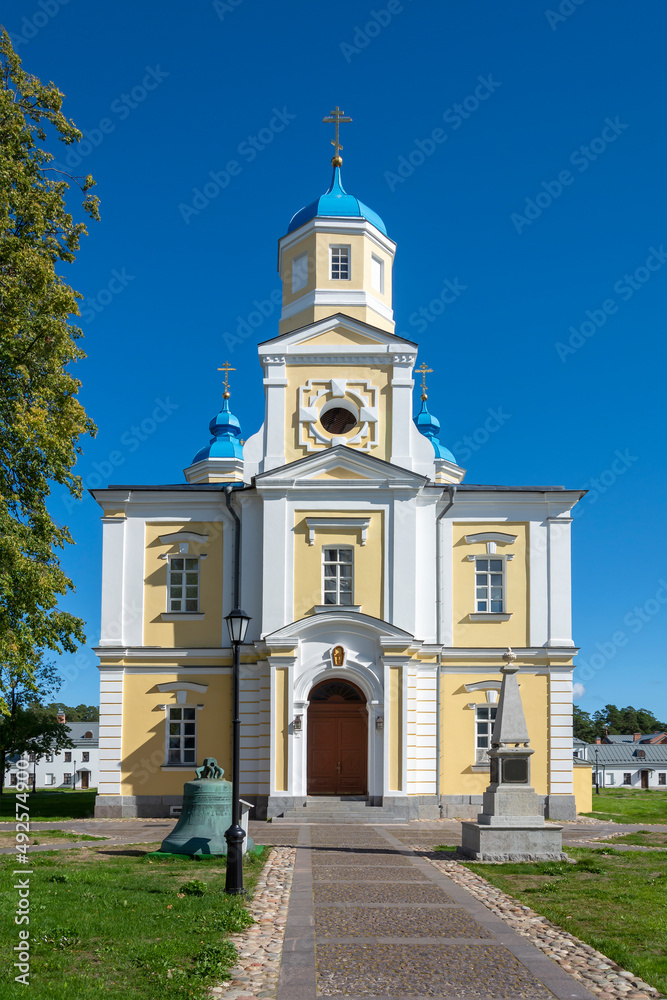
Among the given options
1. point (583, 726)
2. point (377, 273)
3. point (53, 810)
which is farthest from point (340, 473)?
point (583, 726)

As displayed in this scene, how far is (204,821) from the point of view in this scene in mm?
15219

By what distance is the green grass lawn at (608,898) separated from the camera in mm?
9391

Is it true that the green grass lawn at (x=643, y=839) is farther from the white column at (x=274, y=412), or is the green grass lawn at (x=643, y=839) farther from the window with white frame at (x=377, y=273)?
the window with white frame at (x=377, y=273)

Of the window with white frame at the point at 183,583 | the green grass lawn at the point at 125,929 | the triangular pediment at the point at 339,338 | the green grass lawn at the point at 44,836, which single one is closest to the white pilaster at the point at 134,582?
the window with white frame at the point at 183,583

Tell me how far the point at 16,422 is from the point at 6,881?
20.0ft

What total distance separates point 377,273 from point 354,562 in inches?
349

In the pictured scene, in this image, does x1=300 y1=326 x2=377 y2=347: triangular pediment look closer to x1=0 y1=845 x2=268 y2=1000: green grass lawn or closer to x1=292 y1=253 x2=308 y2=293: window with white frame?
x1=292 y1=253 x2=308 y2=293: window with white frame

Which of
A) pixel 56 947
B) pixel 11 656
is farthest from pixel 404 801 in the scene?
pixel 56 947

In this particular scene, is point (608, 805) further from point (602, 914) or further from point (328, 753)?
point (602, 914)

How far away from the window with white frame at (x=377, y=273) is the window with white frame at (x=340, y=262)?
0.83 metres

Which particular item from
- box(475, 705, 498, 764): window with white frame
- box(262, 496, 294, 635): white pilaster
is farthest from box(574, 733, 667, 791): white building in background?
box(262, 496, 294, 635): white pilaster

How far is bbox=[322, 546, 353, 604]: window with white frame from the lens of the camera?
2455 cm

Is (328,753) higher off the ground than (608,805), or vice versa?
(328,753)

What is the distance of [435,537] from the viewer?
84.7ft
